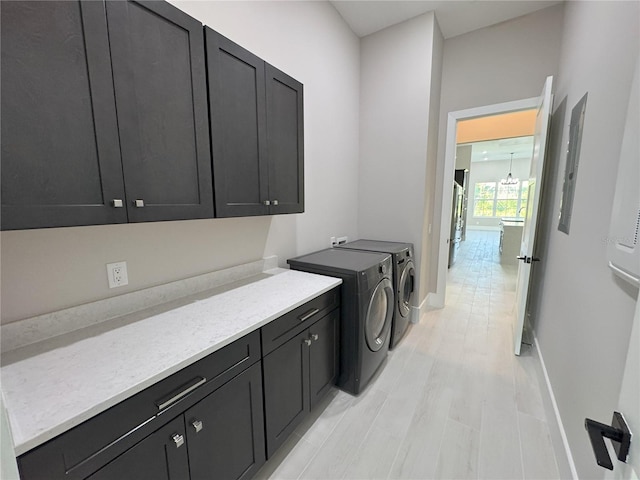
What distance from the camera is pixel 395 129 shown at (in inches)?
116

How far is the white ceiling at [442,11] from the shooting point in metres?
2.50

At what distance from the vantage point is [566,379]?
1.52 metres

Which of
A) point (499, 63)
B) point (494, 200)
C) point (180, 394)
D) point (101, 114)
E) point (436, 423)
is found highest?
point (499, 63)

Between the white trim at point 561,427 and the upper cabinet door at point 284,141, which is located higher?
the upper cabinet door at point 284,141

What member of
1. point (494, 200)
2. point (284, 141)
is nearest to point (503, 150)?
point (494, 200)

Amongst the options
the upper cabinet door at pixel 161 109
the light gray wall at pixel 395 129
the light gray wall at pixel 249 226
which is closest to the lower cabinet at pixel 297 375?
the light gray wall at pixel 249 226

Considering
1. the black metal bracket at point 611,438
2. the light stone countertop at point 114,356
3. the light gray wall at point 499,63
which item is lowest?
the light stone countertop at point 114,356

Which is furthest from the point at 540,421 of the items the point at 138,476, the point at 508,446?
the point at 138,476

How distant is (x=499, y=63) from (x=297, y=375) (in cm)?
360

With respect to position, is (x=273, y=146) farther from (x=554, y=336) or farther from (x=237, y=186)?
(x=554, y=336)

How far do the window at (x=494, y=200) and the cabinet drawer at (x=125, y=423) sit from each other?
13.4 metres

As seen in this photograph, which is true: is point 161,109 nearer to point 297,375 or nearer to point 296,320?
point 296,320

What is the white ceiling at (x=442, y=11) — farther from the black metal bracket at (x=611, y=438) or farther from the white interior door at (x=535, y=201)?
the black metal bracket at (x=611, y=438)

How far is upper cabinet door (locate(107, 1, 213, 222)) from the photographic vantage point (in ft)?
3.22
